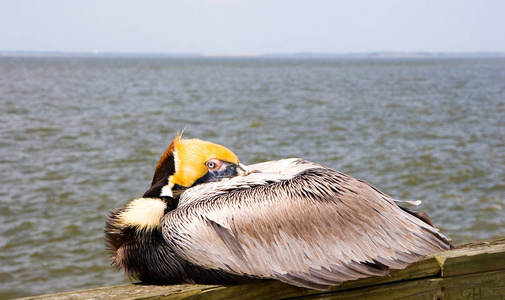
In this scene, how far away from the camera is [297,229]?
2.17 m

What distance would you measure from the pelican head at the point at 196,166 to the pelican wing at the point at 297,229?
17cm

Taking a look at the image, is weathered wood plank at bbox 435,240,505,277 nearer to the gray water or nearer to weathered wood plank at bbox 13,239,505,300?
weathered wood plank at bbox 13,239,505,300

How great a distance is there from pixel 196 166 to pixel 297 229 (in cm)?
58

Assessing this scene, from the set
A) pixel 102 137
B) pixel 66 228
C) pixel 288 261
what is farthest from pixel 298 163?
pixel 102 137

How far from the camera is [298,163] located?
8.43 ft

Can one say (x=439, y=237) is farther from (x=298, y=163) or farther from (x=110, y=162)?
(x=110, y=162)

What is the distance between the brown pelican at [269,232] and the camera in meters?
2.05

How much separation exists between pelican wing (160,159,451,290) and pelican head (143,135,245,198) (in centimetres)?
17

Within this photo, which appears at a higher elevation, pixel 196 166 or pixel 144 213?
pixel 196 166

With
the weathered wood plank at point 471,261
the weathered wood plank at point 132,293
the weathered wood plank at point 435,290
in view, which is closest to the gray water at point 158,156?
the weathered wood plank at point 132,293

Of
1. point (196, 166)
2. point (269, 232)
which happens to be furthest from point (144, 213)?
point (269, 232)

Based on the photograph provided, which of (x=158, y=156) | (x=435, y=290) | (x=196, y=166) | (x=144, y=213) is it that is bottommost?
(x=158, y=156)

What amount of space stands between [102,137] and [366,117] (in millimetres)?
9682

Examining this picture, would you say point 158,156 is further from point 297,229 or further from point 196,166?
point 297,229
